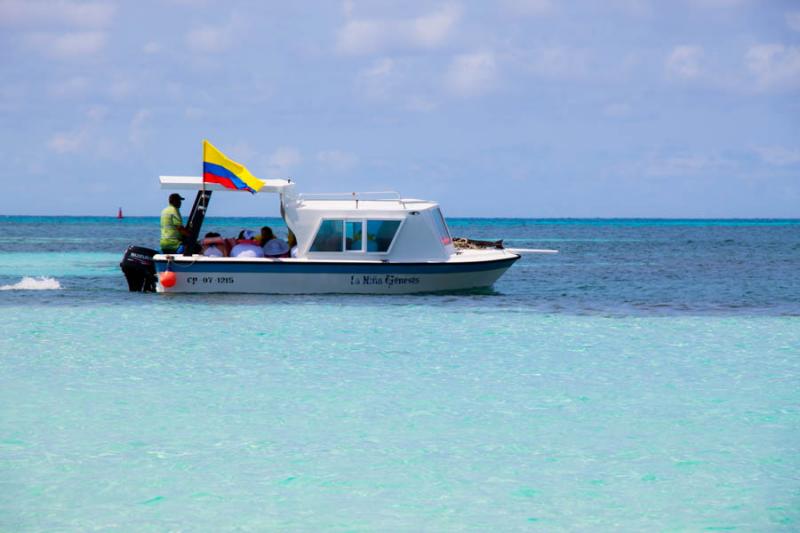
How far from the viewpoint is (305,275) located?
23.1 metres

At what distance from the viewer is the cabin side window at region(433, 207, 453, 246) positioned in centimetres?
2405

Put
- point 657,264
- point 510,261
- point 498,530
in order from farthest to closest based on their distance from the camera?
point 657,264
point 510,261
point 498,530

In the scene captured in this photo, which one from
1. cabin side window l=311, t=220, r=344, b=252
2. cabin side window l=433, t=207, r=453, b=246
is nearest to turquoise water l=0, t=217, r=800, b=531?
cabin side window l=311, t=220, r=344, b=252

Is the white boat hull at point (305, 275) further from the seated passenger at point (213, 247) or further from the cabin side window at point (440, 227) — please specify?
the cabin side window at point (440, 227)

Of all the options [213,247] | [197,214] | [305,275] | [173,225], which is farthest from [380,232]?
[173,225]

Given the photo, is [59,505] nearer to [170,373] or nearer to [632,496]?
[632,496]

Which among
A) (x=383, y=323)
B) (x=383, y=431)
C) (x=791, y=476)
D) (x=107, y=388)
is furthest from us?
(x=383, y=323)

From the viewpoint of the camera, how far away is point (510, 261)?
2509 centimetres

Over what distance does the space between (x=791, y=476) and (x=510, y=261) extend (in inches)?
637

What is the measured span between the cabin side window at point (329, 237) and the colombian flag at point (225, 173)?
180cm

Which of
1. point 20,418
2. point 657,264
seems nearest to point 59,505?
point 20,418

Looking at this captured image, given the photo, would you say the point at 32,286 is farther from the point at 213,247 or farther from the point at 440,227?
the point at 440,227

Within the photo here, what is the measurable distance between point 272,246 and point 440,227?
13.9ft

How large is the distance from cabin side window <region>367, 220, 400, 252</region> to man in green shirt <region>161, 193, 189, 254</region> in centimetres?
425
